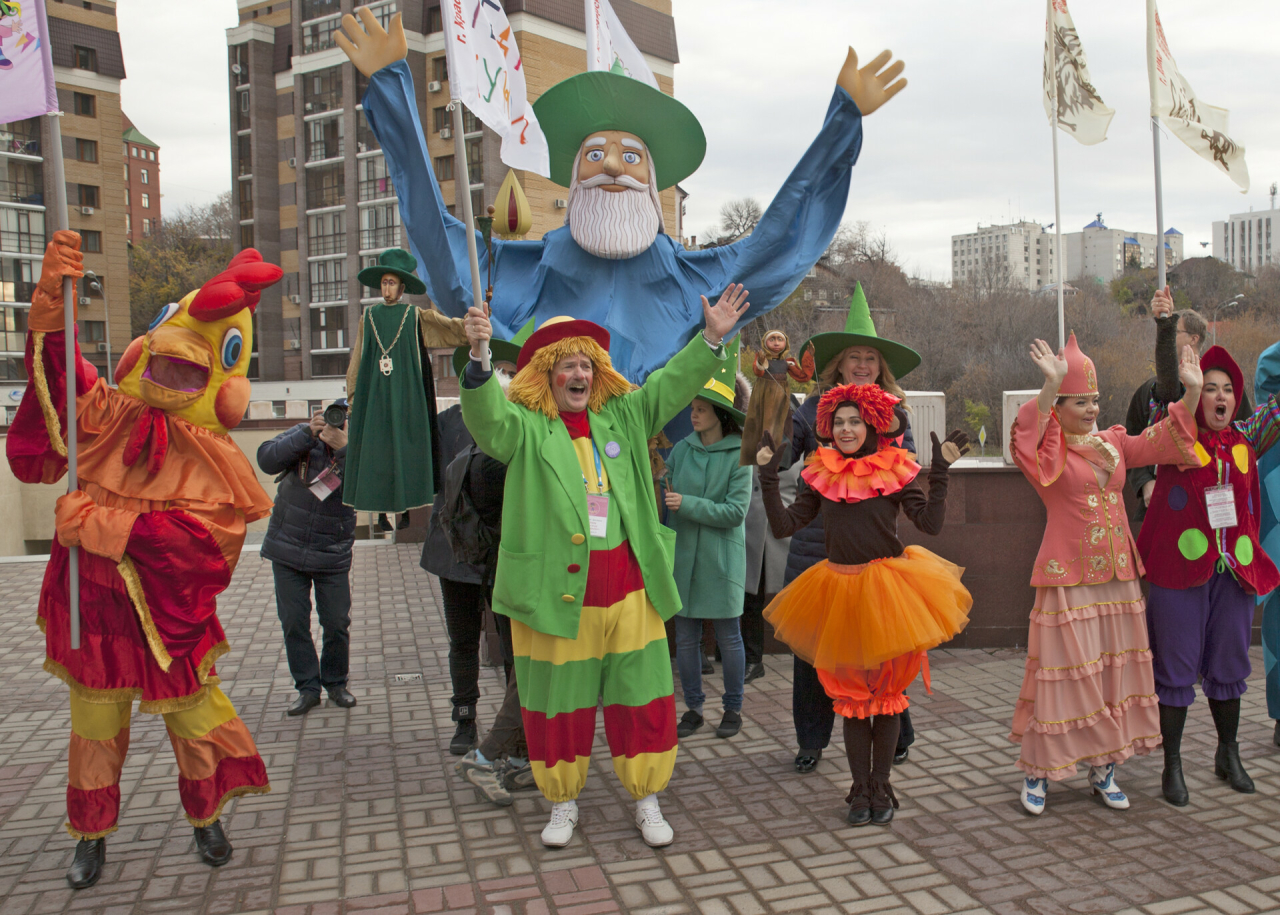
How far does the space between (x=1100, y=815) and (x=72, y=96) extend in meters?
48.1

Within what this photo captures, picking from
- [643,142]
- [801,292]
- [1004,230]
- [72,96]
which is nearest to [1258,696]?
[643,142]

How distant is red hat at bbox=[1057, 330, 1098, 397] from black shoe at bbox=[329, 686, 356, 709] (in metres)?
4.03

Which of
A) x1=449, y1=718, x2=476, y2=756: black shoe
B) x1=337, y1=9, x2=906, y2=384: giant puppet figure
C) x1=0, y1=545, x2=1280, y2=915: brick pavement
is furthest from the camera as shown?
x1=337, y1=9, x2=906, y2=384: giant puppet figure

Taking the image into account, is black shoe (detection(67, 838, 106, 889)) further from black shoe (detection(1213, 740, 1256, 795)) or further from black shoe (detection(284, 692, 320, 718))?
black shoe (detection(1213, 740, 1256, 795))

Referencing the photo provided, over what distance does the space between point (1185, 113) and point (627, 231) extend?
264 cm

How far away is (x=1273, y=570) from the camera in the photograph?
4168 mm

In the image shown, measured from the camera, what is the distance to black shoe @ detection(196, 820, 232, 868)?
3.55 m

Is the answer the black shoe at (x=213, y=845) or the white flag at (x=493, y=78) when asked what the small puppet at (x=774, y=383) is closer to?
the white flag at (x=493, y=78)

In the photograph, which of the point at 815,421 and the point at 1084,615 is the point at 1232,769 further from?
the point at 815,421

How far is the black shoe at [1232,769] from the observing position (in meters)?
4.09

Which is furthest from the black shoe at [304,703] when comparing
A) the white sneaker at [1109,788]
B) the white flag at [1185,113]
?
the white flag at [1185,113]

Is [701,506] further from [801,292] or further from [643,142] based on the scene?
[801,292]

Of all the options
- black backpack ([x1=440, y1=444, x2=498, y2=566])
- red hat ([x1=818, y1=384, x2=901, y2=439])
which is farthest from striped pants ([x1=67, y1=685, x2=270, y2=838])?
red hat ([x1=818, y1=384, x2=901, y2=439])

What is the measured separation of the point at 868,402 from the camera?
12.6 ft
